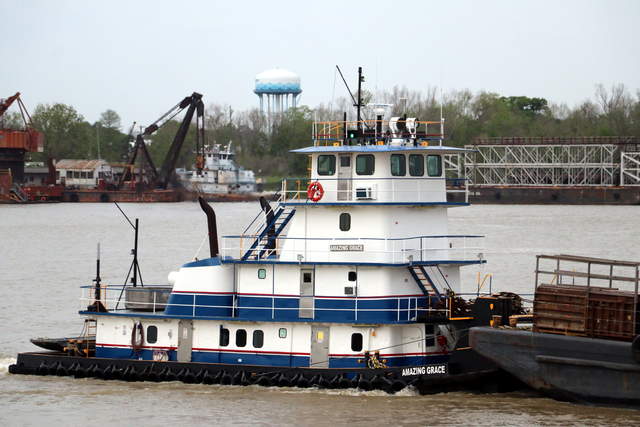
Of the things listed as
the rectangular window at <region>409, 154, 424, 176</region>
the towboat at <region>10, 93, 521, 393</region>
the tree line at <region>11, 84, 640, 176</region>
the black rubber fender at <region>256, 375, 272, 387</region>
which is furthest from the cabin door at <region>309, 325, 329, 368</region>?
the tree line at <region>11, 84, 640, 176</region>

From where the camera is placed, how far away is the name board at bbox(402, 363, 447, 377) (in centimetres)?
2362

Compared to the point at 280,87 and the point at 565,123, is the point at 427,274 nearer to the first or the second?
the point at 565,123

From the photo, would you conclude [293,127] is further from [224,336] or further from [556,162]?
[224,336]

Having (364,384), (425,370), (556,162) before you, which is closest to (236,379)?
(364,384)

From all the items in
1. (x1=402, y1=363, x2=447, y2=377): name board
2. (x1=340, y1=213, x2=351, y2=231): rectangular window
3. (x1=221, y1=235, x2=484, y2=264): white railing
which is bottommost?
(x1=402, y1=363, x2=447, y2=377): name board

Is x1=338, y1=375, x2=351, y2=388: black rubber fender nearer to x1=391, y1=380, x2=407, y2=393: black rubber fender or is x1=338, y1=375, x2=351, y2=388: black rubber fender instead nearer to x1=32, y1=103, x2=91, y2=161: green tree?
x1=391, y1=380, x2=407, y2=393: black rubber fender

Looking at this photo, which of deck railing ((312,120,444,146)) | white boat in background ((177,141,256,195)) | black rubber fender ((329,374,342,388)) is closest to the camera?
black rubber fender ((329,374,342,388))

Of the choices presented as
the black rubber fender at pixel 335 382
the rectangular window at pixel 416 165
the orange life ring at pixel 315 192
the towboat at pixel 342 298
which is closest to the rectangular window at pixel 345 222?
the towboat at pixel 342 298

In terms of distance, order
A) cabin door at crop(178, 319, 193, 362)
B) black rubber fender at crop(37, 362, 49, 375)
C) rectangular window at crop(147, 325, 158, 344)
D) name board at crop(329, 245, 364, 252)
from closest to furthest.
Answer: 1. name board at crop(329, 245, 364, 252)
2. cabin door at crop(178, 319, 193, 362)
3. rectangular window at crop(147, 325, 158, 344)
4. black rubber fender at crop(37, 362, 49, 375)

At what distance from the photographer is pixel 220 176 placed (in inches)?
4619

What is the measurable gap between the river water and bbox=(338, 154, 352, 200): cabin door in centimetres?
432

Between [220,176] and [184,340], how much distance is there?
304 ft

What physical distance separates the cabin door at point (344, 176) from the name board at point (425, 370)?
3.99 m

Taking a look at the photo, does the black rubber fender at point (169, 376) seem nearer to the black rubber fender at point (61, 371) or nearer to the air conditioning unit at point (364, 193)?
the black rubber fender at point (61, 371)
